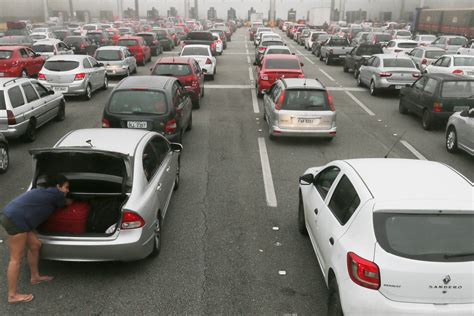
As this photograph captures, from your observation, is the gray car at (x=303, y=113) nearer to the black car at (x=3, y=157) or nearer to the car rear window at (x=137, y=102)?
the car rear window at (x=137, y=102)

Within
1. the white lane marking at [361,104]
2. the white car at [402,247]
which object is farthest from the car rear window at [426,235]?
the white lane marking at [361,104]

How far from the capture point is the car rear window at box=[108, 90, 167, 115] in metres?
9.89

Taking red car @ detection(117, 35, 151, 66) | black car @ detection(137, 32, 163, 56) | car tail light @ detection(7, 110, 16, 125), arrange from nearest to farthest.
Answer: car tail light @ detection(7, 110, 16, 125), red car @ detection(117, 35, 151, 66), black car @ detection(137, 32, 163, 56)

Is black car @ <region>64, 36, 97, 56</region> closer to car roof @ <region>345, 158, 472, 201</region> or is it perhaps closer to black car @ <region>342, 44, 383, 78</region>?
black car @ <region>342, 44, 383, 78</region>

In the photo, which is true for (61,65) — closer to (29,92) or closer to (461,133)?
(29,92)

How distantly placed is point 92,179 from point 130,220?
921mm

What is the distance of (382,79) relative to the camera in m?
17.7

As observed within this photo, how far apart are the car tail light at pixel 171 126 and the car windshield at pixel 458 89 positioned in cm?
770

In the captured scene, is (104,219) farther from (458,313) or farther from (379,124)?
(379,124)

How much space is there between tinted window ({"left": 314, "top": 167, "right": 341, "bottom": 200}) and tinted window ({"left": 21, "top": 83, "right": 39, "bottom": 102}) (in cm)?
839

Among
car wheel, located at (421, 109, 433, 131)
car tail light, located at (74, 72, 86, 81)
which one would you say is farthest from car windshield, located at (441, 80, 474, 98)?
car tail light, located at (74, 72, 86, 81)

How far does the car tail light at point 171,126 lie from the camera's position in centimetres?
984

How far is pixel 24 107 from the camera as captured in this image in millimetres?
10992

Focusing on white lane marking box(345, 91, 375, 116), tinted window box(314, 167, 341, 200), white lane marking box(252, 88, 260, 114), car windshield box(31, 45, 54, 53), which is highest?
tinted window box(314, 167, 341, 200)
